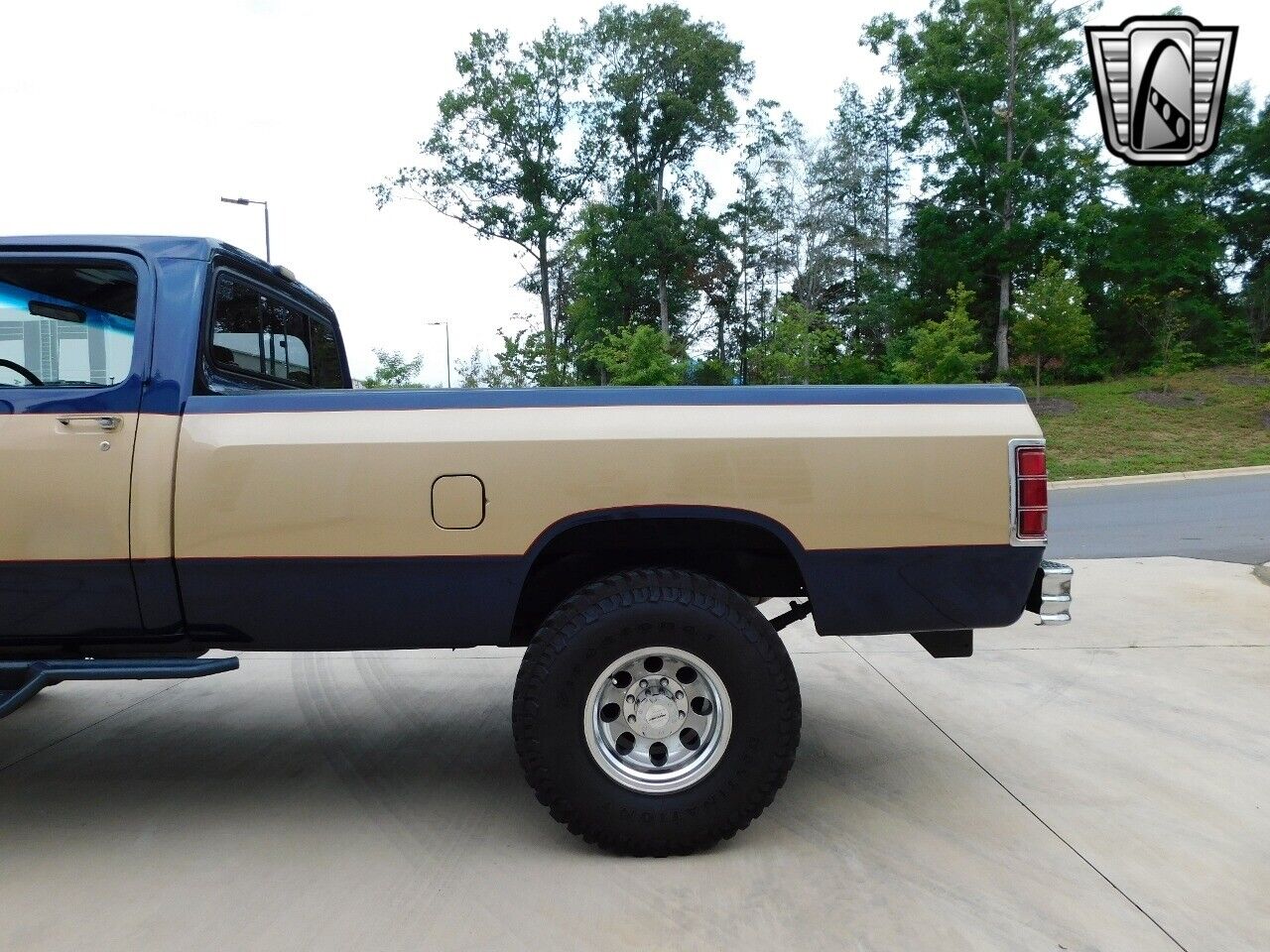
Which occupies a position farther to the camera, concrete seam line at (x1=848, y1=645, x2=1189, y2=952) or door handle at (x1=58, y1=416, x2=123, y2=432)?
door handle at (x1=58, y1=416, x2=123, y2=432)

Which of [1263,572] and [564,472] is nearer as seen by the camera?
[564,472]

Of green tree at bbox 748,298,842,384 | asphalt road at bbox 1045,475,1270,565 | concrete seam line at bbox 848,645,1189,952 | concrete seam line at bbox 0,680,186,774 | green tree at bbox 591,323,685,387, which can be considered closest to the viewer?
concrete seam line at bbox 848,645,1189,952

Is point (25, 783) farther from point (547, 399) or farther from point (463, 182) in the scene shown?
point (463, 182)

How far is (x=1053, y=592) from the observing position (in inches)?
124

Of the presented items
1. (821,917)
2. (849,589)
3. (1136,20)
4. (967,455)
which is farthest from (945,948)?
(1136,20)

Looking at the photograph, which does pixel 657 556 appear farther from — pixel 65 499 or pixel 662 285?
pixel 662 285

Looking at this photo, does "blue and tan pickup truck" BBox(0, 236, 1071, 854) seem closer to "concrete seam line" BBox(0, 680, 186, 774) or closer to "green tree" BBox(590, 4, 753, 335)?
"concrete seam line" BBox(0, 680, 186, 774)

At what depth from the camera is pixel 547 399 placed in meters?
2.98

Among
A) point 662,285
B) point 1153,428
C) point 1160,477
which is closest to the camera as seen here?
point 1160,477

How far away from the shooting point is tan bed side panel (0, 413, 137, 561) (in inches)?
Answer: 116

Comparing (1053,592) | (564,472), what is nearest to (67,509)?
(564,472)

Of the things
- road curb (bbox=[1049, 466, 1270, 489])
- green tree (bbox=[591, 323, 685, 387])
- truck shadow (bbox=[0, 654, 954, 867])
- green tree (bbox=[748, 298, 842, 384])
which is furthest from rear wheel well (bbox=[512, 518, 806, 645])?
green tree (bbox=[748, 298, 842, 384])

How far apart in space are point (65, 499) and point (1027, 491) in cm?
326

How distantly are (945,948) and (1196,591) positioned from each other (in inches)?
234
